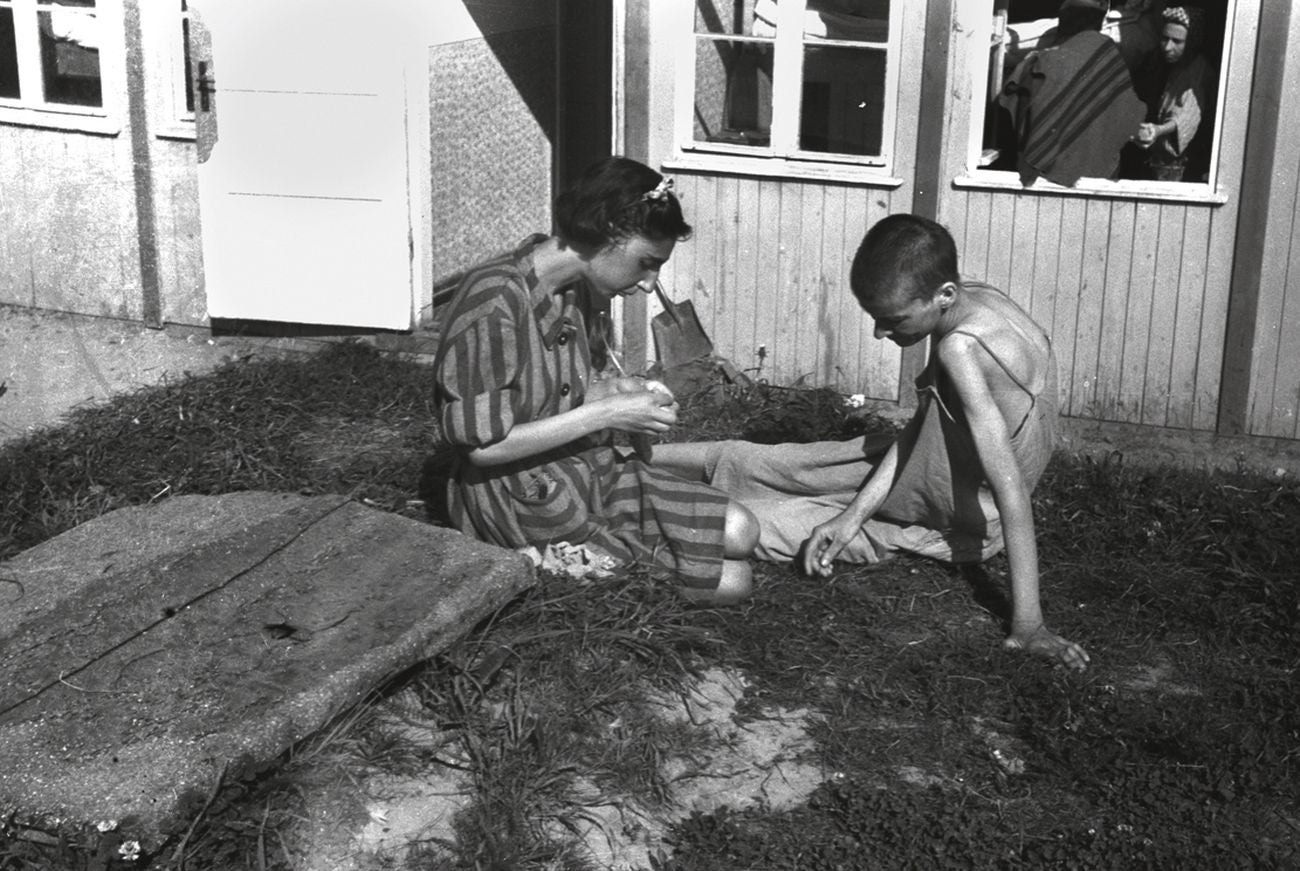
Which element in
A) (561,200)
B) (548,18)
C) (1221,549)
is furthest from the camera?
(548,18)

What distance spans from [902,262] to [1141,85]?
309 centimetres

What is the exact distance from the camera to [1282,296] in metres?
6.73

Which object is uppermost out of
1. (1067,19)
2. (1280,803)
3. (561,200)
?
(1067,19)

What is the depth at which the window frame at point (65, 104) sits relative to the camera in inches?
317

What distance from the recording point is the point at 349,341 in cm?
773

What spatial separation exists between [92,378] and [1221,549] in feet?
16.6

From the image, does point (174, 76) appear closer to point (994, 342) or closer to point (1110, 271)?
point (1110, 271)

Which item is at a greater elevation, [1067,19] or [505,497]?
[1067,19]

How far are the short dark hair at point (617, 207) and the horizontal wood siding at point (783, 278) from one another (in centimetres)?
283

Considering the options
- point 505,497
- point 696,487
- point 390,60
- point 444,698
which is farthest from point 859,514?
point 390,60

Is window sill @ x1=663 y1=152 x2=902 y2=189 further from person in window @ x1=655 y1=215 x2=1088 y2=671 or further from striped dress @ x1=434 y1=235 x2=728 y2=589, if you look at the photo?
striped dress @ x1=434 y1=235 x2=728 y2=589

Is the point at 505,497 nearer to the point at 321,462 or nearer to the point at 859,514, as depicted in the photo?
the point at 859,514

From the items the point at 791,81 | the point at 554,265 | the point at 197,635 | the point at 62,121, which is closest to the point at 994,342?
the point at 554,265

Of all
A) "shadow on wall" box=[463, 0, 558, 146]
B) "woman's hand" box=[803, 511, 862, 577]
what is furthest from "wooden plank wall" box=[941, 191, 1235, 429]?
"shadow on wall" box=[463, 0, 558, 146]
